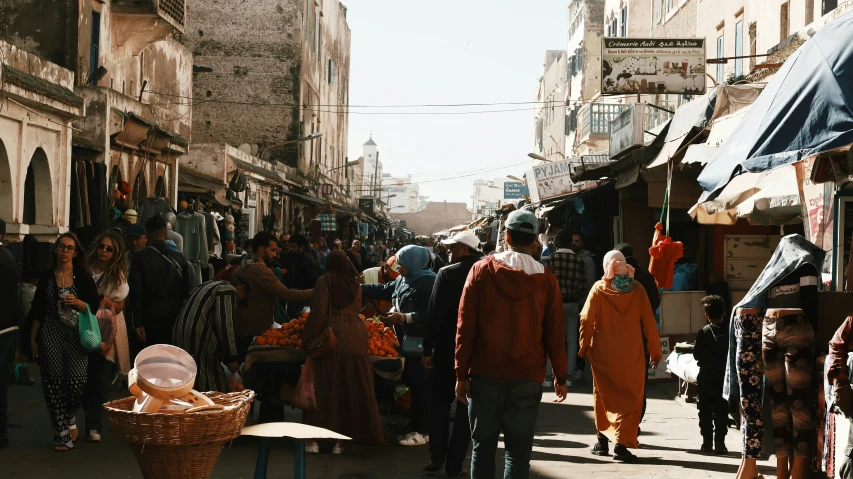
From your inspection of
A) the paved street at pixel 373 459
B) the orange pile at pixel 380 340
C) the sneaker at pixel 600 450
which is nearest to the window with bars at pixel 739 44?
the paved street at pixel 373 459

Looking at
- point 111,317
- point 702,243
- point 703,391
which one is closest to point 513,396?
point 703,391

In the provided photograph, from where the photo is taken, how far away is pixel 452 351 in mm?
7000

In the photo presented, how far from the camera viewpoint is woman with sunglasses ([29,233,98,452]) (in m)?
7.66

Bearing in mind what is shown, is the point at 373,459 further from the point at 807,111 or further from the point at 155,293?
the point at 807,111

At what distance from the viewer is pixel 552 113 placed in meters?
63.8

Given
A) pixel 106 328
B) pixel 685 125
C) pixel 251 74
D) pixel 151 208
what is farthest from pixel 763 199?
pixel 251 74

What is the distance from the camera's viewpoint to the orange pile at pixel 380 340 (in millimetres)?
8422

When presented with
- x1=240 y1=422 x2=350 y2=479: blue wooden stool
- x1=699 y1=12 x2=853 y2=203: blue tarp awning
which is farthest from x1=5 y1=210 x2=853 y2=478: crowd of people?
x1=240 y1=422 x2=350 y2=479: blue wooden stool

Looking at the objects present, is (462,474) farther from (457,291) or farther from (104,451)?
(104,451)

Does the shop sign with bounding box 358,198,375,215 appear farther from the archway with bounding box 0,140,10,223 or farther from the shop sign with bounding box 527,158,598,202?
the archway with bounding box 0,140,10,223

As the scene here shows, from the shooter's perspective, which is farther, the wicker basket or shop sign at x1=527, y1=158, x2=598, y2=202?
shop sign at x1=527, y1=158, x2=598, y2=202

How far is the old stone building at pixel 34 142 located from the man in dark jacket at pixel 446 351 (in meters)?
6.94

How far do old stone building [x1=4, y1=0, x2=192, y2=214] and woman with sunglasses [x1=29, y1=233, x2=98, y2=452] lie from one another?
843cm

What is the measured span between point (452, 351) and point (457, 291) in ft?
1.33
